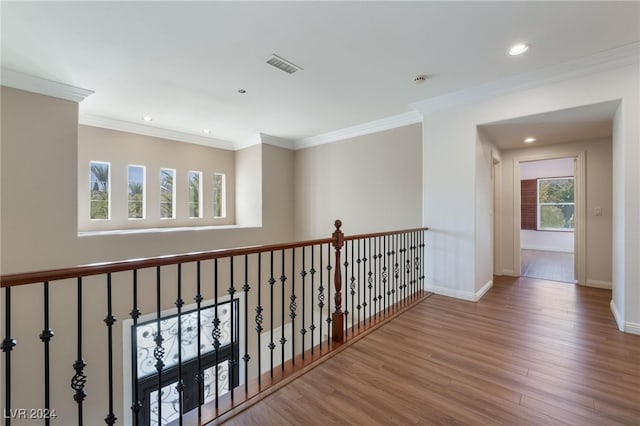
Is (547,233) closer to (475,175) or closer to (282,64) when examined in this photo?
(475,175)

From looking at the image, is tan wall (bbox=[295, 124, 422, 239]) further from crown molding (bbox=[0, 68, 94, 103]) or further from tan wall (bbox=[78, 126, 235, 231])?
crown molding (bbox=[0, 68, 94, 103])

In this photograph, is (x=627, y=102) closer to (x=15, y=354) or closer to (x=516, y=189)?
(x=516, y=189)

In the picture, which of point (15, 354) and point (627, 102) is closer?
point (627, 102)

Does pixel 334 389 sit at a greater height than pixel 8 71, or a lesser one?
lesser

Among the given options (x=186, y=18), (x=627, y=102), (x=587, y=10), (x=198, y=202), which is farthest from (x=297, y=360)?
(x=198, y=202)

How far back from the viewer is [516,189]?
4.94 m

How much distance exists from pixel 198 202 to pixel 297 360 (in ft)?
15.4

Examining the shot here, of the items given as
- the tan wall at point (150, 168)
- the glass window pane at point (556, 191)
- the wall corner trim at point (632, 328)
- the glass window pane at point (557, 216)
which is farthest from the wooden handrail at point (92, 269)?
the glass window pane at point (557, 216)

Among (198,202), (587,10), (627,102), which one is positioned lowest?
(198,202)

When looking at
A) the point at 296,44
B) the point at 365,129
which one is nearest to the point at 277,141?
the point at 365,129

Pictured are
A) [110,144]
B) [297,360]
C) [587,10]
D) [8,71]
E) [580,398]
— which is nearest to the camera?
[580,398]

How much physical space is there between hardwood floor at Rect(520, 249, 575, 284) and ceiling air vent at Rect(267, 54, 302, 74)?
510cm

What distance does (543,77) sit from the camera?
3029 millimetres

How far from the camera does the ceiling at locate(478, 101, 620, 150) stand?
3.07 metres
